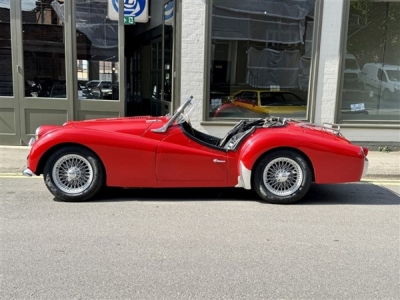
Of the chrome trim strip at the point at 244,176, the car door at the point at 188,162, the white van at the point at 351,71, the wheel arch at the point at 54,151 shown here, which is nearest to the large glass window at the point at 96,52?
the wheel arch at the point at 54,151

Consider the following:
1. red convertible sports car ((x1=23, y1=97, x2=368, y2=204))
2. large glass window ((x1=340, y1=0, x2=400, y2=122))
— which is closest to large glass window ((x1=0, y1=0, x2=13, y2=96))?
red convertible sports car ((x1=23, y1=97, x2=368, y2=204))

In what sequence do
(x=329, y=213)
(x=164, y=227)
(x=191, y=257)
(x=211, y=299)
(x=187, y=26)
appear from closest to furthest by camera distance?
(x=211, y=299), (x=191, y=257), (x=164, y=227), (x=329, y=213), (x=187, y=26)

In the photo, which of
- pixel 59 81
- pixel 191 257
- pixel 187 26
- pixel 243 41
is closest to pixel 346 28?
pixel 243 41

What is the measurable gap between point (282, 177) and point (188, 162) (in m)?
1.27

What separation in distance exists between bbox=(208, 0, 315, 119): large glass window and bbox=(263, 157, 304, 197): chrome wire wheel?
13.1ft

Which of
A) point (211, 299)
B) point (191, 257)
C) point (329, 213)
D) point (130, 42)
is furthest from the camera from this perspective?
point (130, 42)

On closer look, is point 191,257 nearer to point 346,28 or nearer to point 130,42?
point 346,28

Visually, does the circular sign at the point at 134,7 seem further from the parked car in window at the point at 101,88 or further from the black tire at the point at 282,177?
the black tire at the point at 282,177

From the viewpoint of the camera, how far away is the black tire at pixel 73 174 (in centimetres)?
509

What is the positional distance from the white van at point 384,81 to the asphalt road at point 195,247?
4.80 m

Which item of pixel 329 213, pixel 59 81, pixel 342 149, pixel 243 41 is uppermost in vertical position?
pixel 243 41

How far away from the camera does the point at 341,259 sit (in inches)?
145

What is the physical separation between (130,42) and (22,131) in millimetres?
6247

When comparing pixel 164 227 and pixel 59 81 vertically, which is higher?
Answer: pixel 59 81
